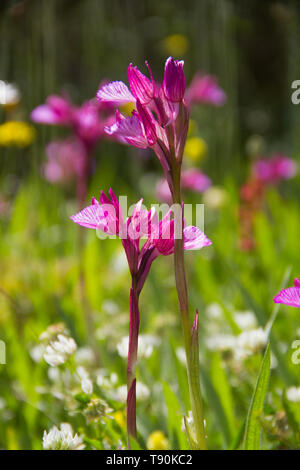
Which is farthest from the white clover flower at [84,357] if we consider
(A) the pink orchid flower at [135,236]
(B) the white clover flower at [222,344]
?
(A) the pink orchid flower at [135,236]

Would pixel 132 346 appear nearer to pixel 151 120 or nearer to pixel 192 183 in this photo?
pixel 151 120

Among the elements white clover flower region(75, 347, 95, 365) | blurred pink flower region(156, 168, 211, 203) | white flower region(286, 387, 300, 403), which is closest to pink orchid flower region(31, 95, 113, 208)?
white clover flower region(75, 347, 95, 365)

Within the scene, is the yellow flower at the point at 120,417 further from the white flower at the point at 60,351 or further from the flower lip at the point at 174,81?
the flower lip at the point at 174,81

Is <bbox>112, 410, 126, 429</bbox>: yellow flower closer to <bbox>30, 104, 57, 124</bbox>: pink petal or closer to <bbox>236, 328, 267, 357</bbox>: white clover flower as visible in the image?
<bbox>236, 328, 267, 357</bbox>: white clover flower

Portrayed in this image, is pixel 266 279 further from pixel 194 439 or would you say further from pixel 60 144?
pixel 60 144

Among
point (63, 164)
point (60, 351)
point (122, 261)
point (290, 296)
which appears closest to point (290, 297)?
point (290, 296)

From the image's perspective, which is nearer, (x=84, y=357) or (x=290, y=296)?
(x=290, y=296)
